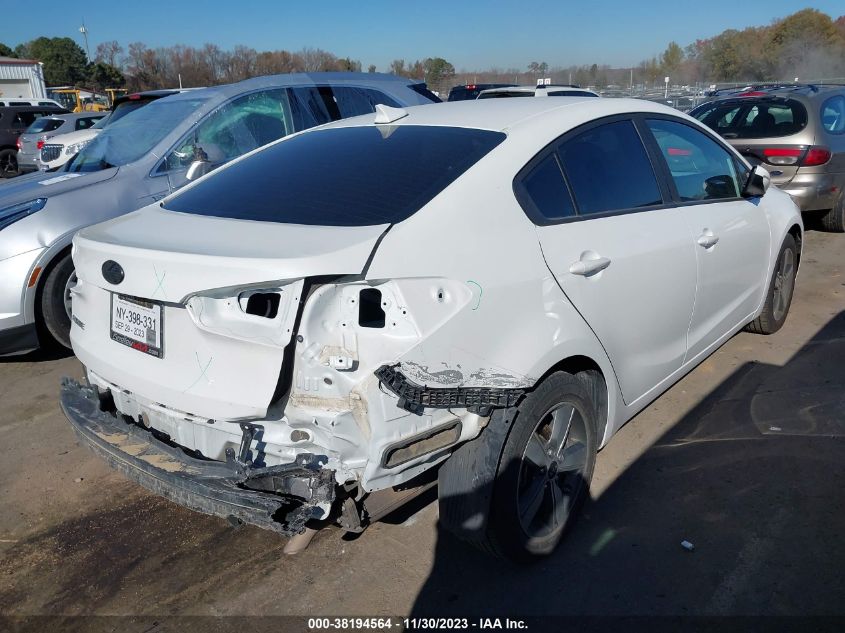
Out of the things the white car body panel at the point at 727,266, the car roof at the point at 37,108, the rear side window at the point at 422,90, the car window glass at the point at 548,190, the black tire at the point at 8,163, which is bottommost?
the black tire at the point at 8,163

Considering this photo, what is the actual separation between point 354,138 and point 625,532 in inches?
85.8

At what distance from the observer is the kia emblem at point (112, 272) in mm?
2621

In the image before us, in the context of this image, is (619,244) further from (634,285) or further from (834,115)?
(834,115)

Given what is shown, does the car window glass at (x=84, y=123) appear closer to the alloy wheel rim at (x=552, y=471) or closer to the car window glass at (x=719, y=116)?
the car window glass at (x=719, y=116)

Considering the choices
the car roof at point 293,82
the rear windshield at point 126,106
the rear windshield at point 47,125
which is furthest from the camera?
the rear windshield at point 47,125

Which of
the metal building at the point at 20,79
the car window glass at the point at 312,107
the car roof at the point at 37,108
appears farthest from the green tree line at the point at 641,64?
the car window glass at the point at 312,107

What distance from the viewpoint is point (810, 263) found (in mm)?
7375

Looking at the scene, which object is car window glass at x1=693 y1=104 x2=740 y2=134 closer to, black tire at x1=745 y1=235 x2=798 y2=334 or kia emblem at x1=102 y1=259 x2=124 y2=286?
black tire at x1=745 y1=235 x2=798 y2=334

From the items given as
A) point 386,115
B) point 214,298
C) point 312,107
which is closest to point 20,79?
point 312,107

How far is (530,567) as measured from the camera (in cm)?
Answer: 292

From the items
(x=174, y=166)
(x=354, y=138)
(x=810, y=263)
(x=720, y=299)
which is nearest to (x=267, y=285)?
(x=354, y=138)

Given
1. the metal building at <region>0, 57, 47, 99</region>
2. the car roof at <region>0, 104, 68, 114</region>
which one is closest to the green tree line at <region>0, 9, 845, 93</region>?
the metal building at <region>0, 57, 47, 99</region>

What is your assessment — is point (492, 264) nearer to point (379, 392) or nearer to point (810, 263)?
point (379, 392)

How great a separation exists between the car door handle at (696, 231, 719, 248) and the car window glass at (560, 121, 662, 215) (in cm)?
33
